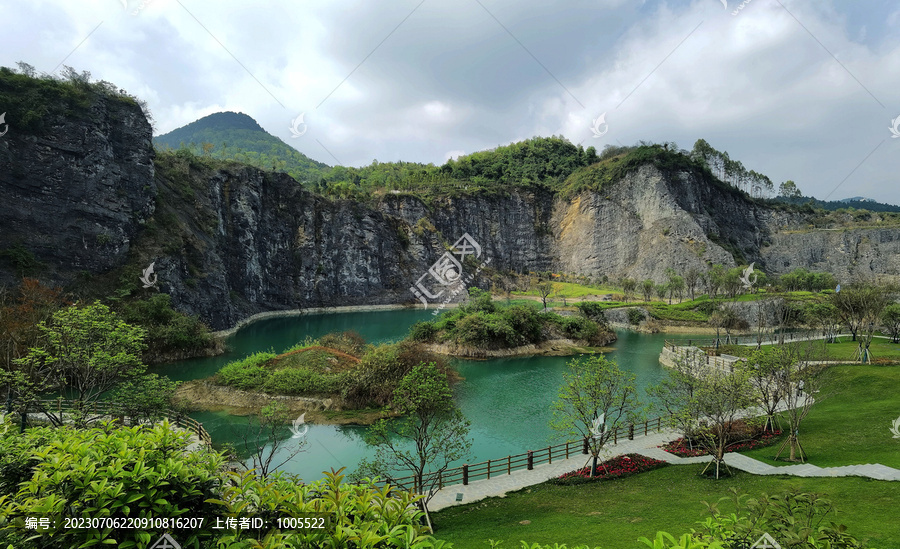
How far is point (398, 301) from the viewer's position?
8162cm

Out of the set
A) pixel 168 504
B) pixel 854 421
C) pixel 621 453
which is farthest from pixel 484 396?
pixel 168 504

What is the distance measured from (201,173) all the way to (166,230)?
19.2 m

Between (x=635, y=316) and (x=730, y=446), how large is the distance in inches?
1771

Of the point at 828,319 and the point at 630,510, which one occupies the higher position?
the point at 828,319

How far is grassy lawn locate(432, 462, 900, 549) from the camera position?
334 inches

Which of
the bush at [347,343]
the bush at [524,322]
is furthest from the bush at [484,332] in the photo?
the bush at [347,343]

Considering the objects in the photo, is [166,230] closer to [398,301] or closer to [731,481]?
[398,301]

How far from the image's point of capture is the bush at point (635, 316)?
5662 centimetres

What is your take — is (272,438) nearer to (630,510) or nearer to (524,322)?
(630,510)

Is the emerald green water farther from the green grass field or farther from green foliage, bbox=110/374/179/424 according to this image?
the green grass field

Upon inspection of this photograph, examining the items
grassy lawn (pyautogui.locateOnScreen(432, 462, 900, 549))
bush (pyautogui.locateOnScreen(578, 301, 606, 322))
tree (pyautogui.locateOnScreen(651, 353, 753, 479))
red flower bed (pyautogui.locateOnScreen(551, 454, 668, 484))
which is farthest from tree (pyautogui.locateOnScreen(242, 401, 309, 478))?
bush (pyautogui.locateOnScreen(578, 301, 606, 322))

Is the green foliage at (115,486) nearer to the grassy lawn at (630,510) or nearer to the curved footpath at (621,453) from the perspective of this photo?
the grassy lawn at (630,510)

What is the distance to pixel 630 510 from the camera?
34.1 feet

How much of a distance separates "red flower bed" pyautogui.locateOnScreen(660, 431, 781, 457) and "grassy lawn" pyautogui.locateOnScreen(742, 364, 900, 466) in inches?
16.3
